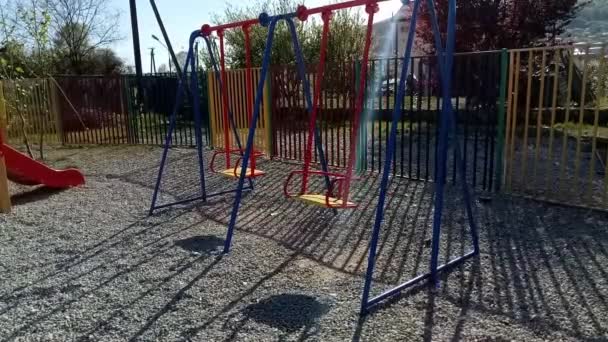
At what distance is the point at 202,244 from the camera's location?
417cm

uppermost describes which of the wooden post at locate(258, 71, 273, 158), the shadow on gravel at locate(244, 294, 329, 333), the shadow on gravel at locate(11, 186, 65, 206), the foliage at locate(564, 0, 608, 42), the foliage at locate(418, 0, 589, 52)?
the foliage at locate(564, 0, 608, 42)

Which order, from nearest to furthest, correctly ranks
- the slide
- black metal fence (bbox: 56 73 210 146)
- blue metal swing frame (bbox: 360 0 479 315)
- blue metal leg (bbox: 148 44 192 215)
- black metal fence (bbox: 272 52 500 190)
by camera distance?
1. blue metal swing frame (bbox: 360 0 479 315)
2. blue metal leg (bbox: 148 44 192 215)
3. black metal fence (bbox: 272 52 500 190)
4. the slide
5. black metal fence (bbox: 56 73 210 146)

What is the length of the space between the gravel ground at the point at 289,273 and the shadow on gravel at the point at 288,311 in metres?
0.01

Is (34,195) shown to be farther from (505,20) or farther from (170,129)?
(505,20)

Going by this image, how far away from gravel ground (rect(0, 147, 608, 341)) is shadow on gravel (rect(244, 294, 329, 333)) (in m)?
0.01

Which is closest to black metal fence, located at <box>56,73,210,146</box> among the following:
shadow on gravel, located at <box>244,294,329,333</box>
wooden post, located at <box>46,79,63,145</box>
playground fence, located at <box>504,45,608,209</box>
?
wooden post, located at <box>46,79,63,145</box>

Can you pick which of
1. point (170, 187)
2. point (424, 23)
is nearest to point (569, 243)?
point (170, 187)

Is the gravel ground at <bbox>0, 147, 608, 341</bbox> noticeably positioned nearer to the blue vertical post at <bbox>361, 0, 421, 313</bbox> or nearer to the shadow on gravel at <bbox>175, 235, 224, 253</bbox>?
the shadow on gravel at <bbox>175, 235, 224, 253</bbox>

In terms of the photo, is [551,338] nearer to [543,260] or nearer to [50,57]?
[543,260]

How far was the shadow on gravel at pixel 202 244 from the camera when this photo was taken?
4.04 m

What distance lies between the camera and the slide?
5980mm

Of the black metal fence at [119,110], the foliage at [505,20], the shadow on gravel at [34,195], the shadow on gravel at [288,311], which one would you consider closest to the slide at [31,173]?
the shadow on gravel at [34,195]

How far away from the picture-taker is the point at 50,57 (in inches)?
677

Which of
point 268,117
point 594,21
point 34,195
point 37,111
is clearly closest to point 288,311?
point 34,195
